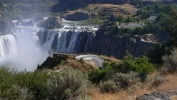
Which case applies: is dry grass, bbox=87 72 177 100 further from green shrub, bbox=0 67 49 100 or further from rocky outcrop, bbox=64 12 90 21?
rocky outcrop, bbox=64 12 90 21

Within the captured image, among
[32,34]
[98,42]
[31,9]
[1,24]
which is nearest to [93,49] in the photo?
[98,42]

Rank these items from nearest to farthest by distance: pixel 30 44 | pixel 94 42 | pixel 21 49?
pixel 94 42 → pixel 21 49 → pixel 30 44

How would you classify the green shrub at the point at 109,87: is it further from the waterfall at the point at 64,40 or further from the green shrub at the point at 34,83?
the waterfall at the point at 64,40

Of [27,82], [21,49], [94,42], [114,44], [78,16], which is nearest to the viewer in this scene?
[27,82]

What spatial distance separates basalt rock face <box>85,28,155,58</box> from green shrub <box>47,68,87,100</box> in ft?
134

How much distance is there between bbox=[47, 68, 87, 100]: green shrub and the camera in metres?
7.66

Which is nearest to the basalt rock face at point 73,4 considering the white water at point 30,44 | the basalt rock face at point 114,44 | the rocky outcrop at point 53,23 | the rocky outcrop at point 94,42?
the rocky outcrop at point 53,23

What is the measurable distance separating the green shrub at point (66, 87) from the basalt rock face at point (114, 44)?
1611 inches

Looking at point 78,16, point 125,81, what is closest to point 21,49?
point 78,16

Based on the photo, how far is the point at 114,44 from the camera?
56.8 meters

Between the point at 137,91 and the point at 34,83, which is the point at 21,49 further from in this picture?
the point at 137,91

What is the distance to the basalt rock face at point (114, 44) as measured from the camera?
50.4 meters

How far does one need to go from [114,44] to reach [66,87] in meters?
49.4

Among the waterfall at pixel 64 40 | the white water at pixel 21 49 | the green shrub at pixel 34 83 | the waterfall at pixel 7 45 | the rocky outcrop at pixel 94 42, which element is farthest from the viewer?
the waterfall at pixel 64 40
